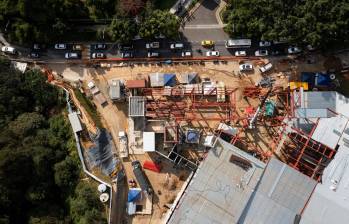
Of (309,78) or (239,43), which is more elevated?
(239,43)

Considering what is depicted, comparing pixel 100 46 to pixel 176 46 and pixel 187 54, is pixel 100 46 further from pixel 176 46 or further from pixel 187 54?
pixel 187 54

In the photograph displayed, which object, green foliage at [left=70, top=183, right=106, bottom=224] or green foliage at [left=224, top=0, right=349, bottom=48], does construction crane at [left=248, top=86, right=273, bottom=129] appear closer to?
green foliage at [left=224, top=0, right=349, bottom=48]

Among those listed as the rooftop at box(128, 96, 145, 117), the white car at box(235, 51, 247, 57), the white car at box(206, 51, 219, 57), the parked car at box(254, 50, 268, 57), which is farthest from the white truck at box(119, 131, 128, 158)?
the parked car at box(254, 50, 268, 57)

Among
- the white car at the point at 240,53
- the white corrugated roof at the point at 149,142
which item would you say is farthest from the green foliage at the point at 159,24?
the white corrugated roof at the point at 149,142

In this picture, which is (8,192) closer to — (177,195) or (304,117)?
(177,195)

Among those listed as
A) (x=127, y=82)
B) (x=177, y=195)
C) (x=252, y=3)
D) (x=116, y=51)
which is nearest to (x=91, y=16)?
(x=116, y=51)

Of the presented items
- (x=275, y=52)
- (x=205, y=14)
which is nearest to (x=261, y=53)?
(x=275, y=52)

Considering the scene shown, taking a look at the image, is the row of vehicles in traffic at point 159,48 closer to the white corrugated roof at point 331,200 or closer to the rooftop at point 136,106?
the rooftop at point 136,106
